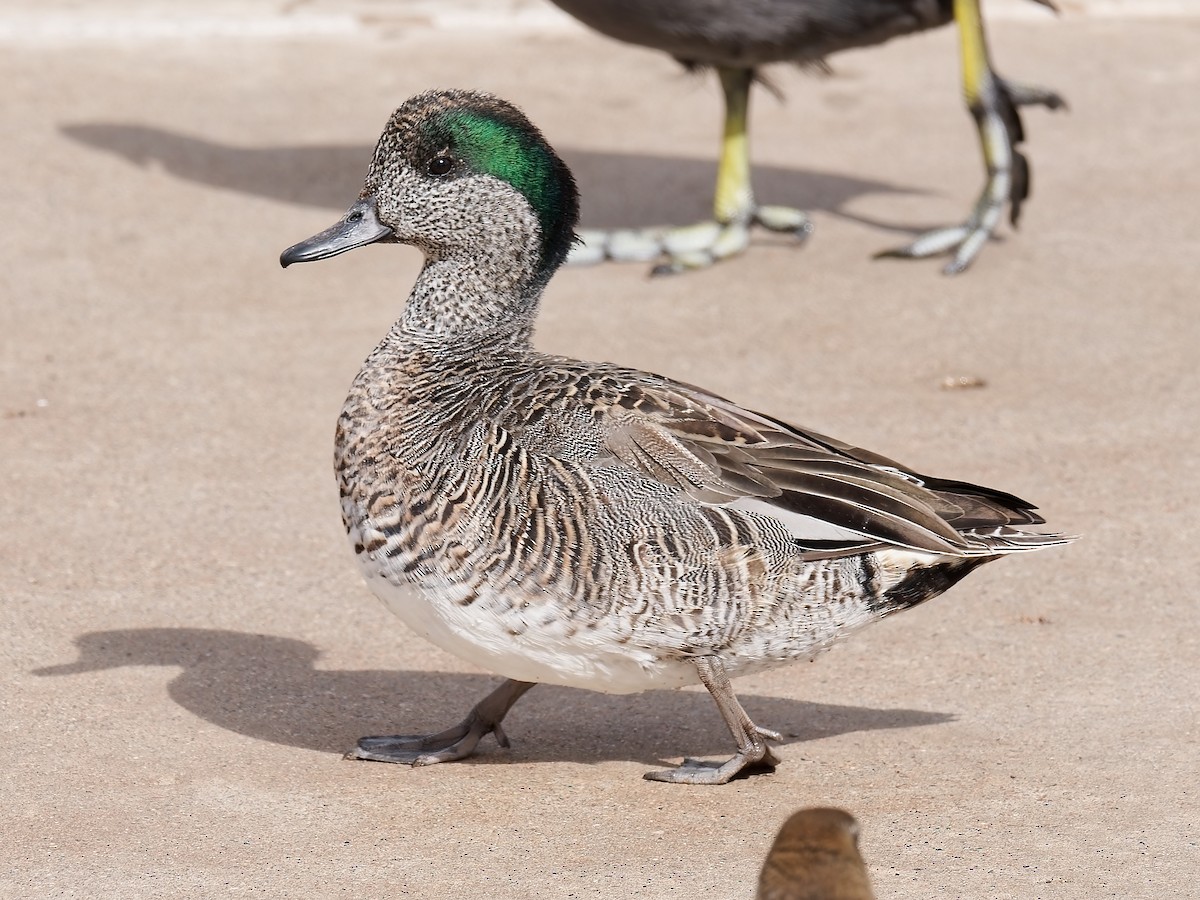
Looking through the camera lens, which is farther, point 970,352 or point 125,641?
point 970,352

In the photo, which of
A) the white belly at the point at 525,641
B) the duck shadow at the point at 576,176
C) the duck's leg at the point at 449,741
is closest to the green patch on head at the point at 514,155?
the white belly at the point at 525,641

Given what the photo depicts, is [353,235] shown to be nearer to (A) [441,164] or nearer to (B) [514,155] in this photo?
(A) [441,164]

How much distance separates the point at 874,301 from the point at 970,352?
71 cm

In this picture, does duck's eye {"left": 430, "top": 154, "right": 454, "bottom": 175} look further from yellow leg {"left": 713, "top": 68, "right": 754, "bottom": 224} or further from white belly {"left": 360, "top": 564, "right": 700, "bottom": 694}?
yellow leg {"left": 713, "top": 68, "right": 754, "bottom": 224}

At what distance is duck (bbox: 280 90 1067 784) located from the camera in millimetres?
4109

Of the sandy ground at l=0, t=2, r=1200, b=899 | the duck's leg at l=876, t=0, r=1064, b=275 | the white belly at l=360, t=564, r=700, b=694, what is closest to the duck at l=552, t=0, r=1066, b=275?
the duck's leg at l=876, t=0, r=1064, b=275

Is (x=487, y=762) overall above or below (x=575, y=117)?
below

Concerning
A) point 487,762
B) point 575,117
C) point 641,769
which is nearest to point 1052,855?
point 641,769

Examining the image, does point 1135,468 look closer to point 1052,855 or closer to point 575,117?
point 1052,855

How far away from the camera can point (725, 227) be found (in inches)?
342

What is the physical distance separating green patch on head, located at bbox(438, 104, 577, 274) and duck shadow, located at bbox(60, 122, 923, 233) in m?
4.56

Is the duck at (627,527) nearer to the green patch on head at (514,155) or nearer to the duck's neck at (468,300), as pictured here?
the duck's neck at (468,300)

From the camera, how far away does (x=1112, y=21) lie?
38.6 ft

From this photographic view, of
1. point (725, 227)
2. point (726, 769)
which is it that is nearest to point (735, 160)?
point (725, 227)
